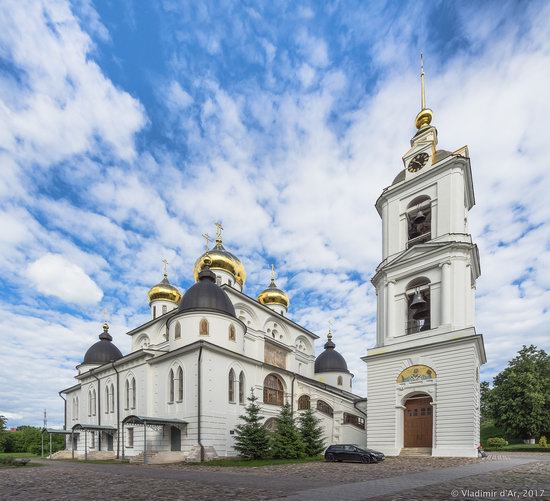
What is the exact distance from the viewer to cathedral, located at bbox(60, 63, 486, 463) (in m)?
19.8

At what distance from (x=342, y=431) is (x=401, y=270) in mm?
12384

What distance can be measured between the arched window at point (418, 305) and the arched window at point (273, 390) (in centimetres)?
1004

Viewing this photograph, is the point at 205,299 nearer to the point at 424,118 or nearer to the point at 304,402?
the point at 304,402

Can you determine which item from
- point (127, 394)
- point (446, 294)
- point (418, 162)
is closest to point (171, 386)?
point (127, 394)

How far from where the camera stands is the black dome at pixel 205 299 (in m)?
24.4

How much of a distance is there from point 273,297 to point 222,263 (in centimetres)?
762

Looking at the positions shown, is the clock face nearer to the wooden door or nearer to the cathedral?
the cathedral

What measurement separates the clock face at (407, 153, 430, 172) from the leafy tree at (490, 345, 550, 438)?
74.7ft

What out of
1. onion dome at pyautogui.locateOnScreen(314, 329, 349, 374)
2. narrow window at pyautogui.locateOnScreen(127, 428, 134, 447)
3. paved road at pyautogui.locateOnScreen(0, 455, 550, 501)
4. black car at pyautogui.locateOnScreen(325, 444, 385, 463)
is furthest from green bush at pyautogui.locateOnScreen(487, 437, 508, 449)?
narrow window at pyautogui.locateOnScreen(127, 428, 134, 447)

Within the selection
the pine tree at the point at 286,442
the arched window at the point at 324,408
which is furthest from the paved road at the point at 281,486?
the arched window at the point at 324,408

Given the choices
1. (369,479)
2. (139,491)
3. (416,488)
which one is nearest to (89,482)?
(139,491)

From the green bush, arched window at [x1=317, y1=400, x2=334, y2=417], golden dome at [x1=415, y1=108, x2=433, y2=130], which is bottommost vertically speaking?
the green bush

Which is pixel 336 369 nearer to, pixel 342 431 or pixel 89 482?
pixel 342 431

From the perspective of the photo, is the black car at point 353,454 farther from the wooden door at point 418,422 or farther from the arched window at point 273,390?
the arched window at point 273,390
